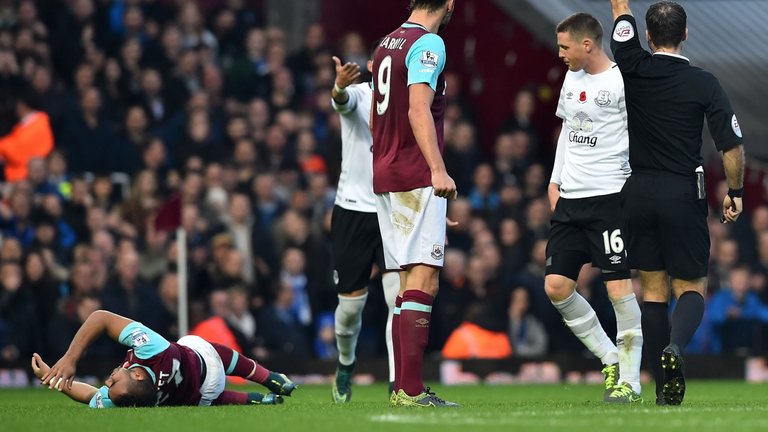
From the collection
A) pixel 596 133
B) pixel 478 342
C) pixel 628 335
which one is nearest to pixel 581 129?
pixel 596 133

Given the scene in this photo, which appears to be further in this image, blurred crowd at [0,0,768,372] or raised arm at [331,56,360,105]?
blurred crowd at [0,0,768,372]

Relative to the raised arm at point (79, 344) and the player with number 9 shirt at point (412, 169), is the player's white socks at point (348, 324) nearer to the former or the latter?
the player with number 9 shirt at point (412, 169)

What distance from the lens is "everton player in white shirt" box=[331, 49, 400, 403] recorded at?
10930mm

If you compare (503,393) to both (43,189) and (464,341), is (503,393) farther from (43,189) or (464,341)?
(43,189)

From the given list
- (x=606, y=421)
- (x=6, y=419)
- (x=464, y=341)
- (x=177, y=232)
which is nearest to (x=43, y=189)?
(x=177, y=232)

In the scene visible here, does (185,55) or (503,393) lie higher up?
(185,55)

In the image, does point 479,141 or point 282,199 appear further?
point 479,141

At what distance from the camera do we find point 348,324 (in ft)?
36.4

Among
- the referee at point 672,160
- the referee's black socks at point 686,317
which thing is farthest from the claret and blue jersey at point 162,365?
the referee's black socks at point 686,317

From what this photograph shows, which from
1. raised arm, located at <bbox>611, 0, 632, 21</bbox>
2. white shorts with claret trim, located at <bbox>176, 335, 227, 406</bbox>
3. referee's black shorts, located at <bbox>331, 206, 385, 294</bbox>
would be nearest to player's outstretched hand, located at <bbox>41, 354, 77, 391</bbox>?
white shorts with claret trim, located at <bbox>176, 335, 227, 406</bbox>

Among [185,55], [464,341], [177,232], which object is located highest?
[185,55]

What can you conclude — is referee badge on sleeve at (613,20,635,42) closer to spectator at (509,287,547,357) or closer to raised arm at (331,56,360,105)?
raised arm at (331,56,360,105)

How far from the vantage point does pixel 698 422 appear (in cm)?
742

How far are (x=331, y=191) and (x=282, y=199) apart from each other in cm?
59
